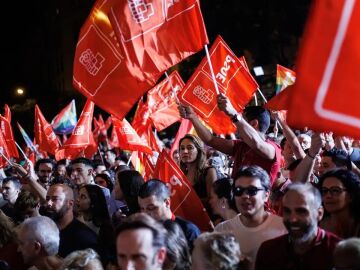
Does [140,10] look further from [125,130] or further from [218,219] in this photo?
[125,130]

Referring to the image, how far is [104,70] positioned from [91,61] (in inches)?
8.3

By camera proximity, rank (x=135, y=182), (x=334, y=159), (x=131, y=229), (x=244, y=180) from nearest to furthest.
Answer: (x=131, y=229), (x=244, y=180), (x=334, y=159), (x=135, y=182)

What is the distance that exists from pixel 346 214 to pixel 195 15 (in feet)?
8.00

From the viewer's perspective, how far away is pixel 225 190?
18.7 feet

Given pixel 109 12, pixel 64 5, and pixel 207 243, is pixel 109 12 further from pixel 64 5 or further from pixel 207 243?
pixel 64 5

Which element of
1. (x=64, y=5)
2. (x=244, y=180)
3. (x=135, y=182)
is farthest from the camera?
(x=64, y=5)

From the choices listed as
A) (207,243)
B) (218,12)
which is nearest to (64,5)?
(218,12)

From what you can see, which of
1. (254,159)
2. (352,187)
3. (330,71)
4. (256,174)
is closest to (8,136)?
(254,159)

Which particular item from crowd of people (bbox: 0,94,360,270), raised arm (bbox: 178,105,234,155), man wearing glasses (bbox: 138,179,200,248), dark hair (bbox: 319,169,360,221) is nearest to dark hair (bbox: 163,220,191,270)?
crowd of people (bbox: 0,94,360,270)

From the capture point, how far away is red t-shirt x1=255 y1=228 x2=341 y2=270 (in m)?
4.05

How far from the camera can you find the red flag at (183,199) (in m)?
6.16

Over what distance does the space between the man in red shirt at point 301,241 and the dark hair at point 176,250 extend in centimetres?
44

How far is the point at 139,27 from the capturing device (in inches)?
248

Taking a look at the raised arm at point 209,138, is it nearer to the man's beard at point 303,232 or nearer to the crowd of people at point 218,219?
the crowd of people at point 218,219
